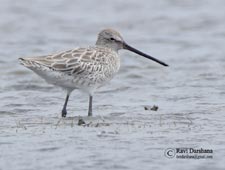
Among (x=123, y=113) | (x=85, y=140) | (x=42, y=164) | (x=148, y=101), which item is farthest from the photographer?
(x=148, y=101)

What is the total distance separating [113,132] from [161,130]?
24.5 inches

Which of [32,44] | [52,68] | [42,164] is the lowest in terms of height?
[42,164]

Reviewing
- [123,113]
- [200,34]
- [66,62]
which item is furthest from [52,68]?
[200,34]

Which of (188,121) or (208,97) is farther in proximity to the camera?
(208,97)

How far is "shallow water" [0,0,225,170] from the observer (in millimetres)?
9117

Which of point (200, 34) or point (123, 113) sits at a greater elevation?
point (200, 34)

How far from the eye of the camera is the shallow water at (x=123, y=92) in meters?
9.12

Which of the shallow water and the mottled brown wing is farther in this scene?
the mottled brown wing

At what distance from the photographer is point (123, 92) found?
1424cm

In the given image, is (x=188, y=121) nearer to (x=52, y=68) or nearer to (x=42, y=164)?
(x=52, y=68)

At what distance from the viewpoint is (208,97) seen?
13117 mm

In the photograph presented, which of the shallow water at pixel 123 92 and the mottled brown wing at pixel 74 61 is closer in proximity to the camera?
the shallow water at pixel 123 92

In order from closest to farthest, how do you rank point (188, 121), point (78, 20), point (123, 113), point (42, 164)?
1. point (42, 164)
2. point (188, 121)
3. point (123, 113)
4. point (78, 20)

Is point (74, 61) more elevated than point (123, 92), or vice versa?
point (74, 61)
